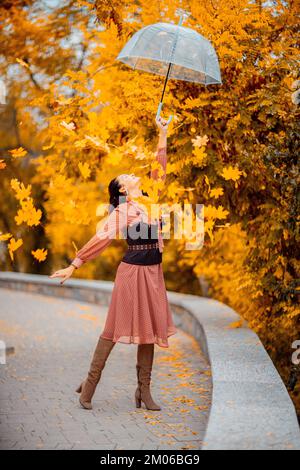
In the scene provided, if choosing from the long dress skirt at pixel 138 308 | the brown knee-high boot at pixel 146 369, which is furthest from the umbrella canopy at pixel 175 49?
the brown knee-high boot at pixel 146 369

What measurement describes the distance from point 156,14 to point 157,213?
3011 millimetres

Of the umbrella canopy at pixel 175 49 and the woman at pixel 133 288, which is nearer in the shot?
the woman at pixel 133 288

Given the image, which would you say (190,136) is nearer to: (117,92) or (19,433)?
(117,92)

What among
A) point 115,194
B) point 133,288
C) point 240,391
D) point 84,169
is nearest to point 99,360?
point 133,288

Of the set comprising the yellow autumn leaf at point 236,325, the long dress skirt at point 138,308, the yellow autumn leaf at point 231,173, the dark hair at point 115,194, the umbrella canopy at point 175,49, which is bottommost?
the yellow autumn leaf at point 236,325

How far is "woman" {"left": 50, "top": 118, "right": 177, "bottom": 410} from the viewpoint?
543cm

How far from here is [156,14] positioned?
7.63 m

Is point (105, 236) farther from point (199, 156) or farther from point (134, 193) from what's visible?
point (199, 156)

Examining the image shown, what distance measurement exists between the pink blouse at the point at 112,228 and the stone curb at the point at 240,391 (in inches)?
48.0

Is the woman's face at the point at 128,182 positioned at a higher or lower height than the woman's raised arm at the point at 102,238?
higher

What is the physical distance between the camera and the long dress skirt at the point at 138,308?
17.8 feet

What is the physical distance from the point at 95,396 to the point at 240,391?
1.62 m

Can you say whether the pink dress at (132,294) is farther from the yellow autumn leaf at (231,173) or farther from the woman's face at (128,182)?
the yellow autumn leaf at (231,173)
